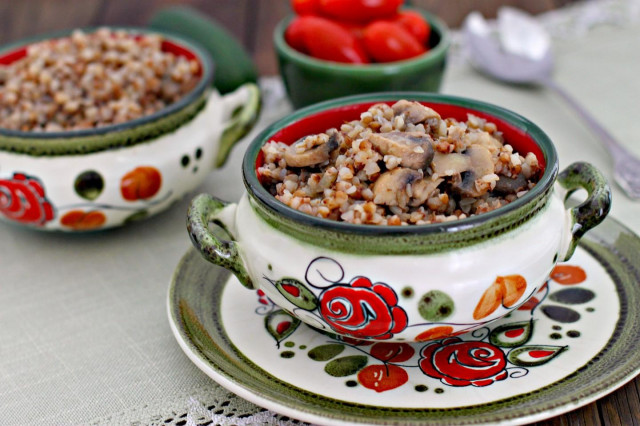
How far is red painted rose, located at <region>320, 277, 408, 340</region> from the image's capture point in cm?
106

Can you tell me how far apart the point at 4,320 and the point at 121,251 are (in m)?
0.31

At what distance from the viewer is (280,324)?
1273mm

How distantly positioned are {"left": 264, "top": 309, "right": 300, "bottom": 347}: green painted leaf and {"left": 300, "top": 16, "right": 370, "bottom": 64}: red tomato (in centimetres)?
96

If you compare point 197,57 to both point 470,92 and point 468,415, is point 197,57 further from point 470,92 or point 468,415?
point 468,415

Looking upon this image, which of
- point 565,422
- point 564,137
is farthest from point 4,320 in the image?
point 564,137

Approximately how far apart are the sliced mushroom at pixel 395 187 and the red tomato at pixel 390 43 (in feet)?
3.22

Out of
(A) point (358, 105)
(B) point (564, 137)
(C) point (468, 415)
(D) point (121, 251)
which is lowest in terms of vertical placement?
(D) point (121, 251)

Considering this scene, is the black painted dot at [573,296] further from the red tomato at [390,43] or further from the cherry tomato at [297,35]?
the cherry tomato at [297,35]

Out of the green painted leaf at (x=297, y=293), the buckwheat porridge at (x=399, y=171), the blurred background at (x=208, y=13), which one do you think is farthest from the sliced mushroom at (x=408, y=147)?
the blurred background at (x=208, y=13)

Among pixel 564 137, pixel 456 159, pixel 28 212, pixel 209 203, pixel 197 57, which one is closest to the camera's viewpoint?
pixel 456 159

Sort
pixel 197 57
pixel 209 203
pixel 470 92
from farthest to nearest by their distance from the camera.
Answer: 1. pixel 470 92
2. pixel 197 57
3. pixel 209 203

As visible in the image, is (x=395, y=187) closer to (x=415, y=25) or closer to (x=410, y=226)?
(x=410, y=226)

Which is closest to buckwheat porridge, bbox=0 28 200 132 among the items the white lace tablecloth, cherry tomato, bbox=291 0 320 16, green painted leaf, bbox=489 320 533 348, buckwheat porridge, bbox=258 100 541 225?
the white lace tablecloth

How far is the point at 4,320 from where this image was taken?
1459 millimetres
